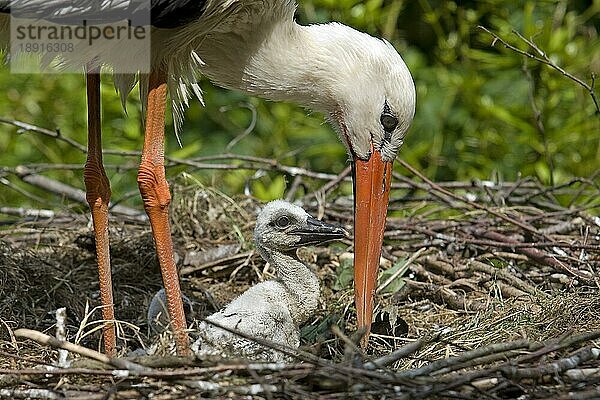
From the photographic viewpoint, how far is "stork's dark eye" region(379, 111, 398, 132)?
4.14m

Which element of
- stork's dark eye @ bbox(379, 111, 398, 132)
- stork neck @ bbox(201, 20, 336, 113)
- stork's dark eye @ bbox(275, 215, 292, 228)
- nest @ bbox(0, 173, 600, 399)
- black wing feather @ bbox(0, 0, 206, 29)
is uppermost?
black wing feather @ bbox(0, 0, 206, 29)

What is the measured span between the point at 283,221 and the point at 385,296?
92 cm

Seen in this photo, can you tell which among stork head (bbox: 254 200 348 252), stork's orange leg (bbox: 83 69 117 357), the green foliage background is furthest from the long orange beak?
the green foliage background

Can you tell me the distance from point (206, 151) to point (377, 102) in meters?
4.07

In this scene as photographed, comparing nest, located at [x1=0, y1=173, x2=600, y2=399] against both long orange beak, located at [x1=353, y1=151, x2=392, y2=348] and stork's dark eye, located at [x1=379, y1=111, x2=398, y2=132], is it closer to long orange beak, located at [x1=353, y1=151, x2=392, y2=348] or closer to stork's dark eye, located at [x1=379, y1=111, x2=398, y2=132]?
long orange beak, located at [x1=353, y1=151, x2=392, y2=348]

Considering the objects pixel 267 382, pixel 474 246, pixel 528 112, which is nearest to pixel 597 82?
pixel 528 112

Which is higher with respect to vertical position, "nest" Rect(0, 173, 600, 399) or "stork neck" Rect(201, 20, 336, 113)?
"stork neck" Rect(201, 20, 336, 113)

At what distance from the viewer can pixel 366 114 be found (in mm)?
4164

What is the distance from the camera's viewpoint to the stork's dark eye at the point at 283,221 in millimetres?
4320

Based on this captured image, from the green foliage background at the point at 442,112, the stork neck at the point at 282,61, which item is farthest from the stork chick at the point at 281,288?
the green foliage background at the point at 442,112

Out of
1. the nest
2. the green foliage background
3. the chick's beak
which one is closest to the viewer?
the nest

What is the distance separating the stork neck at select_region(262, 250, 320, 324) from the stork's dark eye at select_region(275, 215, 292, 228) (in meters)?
0.13

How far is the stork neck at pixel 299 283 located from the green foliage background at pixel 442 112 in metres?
2.56

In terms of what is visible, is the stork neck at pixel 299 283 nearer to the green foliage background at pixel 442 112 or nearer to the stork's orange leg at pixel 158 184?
the stork's orange leg at pixel 158 184
